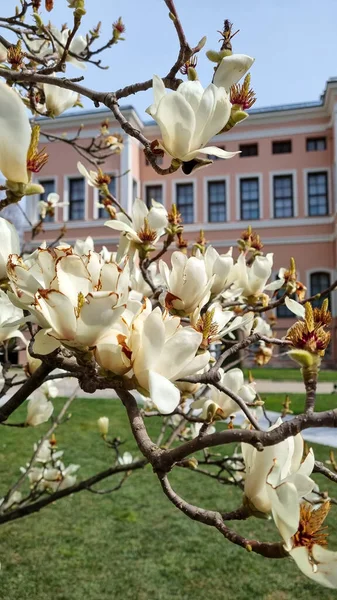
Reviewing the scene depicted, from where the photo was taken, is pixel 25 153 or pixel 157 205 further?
pixel 157 205

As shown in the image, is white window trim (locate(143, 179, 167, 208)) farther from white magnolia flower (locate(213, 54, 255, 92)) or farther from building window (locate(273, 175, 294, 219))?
white magnolia flower (locate(213, 54, 255, 92))

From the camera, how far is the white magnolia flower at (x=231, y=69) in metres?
0.79

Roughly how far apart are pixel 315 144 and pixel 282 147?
1.01 meters

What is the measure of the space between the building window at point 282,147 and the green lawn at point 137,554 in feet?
49.3

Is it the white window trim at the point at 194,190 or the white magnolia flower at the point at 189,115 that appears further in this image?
the white window trim at the point at 194,190

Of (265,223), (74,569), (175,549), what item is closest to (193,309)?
(74,569)

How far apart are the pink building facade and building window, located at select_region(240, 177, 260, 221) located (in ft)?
0.10

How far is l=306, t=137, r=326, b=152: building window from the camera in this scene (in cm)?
1722

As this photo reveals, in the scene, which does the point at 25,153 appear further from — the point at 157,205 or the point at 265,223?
the point at 265,223

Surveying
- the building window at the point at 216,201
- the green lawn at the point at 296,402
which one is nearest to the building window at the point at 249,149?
the building window at the point at 216,201

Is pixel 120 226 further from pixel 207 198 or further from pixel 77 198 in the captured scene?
pixel 77 198

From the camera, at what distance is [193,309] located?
89 centimetres

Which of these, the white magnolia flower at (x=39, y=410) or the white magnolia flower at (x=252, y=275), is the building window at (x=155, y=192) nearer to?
the white magnolia flower at (x=39, y=410)

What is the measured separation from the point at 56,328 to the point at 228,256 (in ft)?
2.11
